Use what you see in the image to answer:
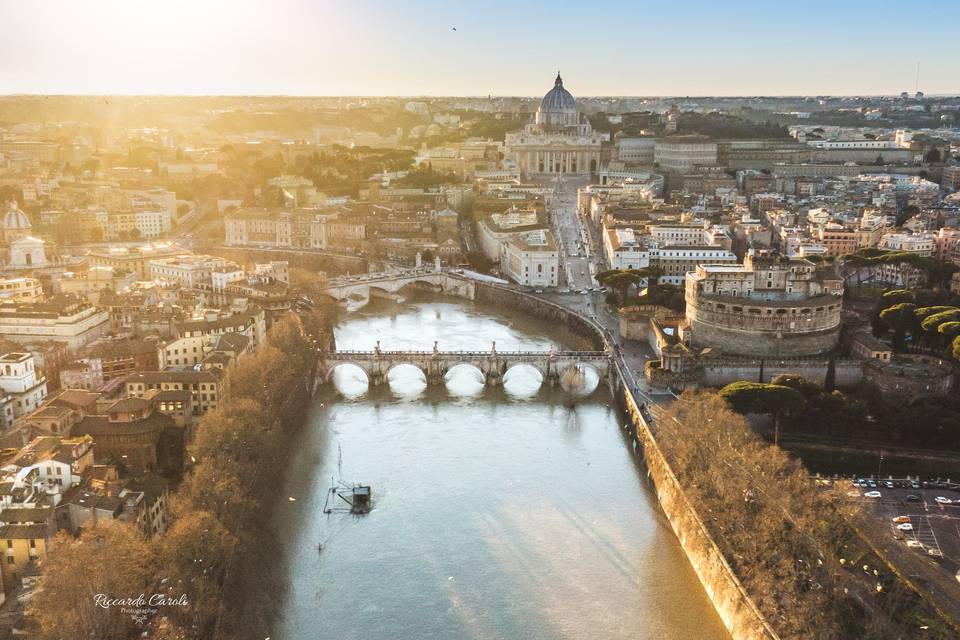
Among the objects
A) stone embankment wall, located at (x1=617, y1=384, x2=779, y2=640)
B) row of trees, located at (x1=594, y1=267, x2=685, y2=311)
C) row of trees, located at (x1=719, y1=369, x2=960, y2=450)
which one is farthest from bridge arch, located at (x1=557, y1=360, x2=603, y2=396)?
row of trees, located at (x1=594, y1=267, x2=685, y2=311)

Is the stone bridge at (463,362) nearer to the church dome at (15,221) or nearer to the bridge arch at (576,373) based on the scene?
the bridge arch at (576,373)

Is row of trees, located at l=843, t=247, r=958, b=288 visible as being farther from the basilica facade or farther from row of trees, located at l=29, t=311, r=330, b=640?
the basilica facade

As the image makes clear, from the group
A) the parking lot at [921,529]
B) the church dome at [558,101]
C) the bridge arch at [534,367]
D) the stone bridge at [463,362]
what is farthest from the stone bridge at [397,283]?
the church dome at [558,101]

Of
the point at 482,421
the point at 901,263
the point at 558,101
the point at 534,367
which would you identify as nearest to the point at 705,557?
the point at 482,421

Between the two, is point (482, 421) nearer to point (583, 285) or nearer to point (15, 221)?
point (583, 285)

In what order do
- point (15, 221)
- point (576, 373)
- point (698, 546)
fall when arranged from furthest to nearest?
point (15, 221), point (576, 373), point (698, 546)
